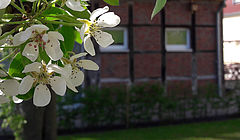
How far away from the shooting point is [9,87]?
499 millimetres

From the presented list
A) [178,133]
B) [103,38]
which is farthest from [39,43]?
[178,133]

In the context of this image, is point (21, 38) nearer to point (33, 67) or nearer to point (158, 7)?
point (33, 67)

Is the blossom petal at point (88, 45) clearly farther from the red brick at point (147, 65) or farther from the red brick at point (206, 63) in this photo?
the red brick at point (206, 63)

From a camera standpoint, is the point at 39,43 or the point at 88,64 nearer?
the point at 39,43

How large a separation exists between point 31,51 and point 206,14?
8793 mm

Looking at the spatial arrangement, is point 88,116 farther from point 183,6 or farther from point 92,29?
point 92,29

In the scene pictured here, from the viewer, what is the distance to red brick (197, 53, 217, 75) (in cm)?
883

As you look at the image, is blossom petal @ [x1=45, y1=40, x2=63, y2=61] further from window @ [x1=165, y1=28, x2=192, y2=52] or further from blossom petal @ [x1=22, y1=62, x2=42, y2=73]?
window @ [x1=165, y1=28, x2=192, y2=52]

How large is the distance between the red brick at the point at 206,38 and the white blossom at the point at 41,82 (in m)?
8.49

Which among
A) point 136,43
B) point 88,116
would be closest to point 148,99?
point 88,116

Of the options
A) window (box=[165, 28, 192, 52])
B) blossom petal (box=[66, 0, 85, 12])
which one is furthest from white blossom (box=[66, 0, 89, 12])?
window (box=[165, 28, 192, 52])

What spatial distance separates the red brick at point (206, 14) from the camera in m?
8.80

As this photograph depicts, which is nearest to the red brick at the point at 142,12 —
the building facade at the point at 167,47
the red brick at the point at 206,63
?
the building facade at the point at 167,47

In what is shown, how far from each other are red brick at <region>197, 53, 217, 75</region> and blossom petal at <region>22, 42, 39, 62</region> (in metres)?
8.55
